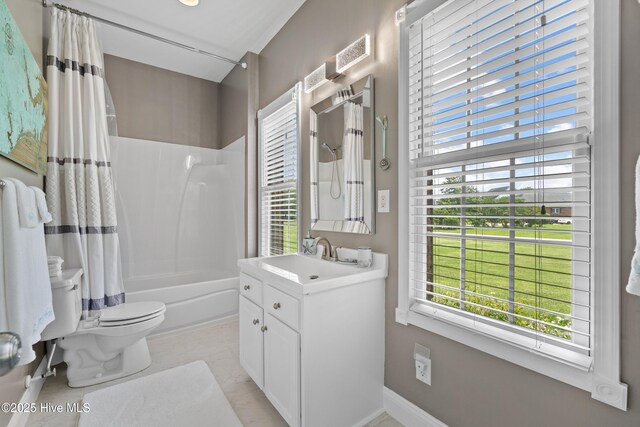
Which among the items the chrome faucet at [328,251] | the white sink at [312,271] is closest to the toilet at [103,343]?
the white sink at [312,271]

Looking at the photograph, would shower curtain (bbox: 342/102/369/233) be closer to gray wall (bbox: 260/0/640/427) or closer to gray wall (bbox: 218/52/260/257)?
gray wall (bbox: 260/0/640/427)

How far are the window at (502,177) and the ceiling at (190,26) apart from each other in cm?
155

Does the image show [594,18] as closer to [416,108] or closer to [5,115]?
[416,108]

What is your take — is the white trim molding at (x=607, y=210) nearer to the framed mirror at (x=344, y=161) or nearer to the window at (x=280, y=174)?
the framed mirror at (x=344, y=161)

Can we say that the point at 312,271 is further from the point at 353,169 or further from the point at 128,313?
the point at 128,313

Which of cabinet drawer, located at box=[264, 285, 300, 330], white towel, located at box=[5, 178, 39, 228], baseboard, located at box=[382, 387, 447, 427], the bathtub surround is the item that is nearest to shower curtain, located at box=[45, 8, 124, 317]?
the bathtub surround

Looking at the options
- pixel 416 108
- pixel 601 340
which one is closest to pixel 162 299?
pixel 416 108

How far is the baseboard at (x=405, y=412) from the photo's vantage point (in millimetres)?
1424

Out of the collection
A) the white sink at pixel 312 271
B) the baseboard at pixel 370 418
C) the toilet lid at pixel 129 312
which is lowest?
the baseboard at pixel 370 418

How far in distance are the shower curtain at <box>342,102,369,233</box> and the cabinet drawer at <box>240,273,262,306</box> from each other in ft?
2.16

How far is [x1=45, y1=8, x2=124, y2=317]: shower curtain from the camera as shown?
2076mm

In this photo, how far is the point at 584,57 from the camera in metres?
0.98

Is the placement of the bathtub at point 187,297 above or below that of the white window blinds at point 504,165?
below

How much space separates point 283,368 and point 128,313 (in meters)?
1.33
